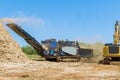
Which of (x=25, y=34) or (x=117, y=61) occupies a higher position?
(x=25, y=34)

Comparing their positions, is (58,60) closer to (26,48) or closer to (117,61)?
(117,61)

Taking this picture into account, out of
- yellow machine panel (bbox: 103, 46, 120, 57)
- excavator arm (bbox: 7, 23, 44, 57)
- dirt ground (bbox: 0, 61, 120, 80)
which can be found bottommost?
dirt ground (bbox: 0, 61, 120, 80)

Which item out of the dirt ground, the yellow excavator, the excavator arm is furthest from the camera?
the excavator arm

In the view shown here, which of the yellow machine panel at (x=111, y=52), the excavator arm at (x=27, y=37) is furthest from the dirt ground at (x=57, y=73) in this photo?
the excavator arm at (x=27, y=37)

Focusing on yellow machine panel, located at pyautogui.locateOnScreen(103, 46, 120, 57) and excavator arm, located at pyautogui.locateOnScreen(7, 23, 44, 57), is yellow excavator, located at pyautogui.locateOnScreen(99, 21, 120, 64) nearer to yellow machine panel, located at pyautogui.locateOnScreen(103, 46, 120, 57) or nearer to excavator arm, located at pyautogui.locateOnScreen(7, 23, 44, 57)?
yellow machine panel, located at pyautogui.locateOnScreen(103, 46, 120, 57)

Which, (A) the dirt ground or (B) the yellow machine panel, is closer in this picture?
(A) the dirt ground

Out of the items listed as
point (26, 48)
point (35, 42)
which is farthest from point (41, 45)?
point (26, 48)

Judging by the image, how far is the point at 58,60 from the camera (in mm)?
36594

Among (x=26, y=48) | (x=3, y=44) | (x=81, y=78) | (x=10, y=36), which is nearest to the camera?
(x=81, y=78)

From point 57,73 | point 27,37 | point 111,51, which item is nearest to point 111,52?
point 111,51

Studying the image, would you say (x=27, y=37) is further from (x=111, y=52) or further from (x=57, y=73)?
(x=57, y=73)

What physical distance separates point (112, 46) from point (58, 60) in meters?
7.82

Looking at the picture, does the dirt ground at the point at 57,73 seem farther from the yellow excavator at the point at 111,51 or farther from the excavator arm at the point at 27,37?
the excavator arm at the point at 27,37

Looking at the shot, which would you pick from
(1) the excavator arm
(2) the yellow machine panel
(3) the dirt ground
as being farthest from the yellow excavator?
(1) the excavator arm
